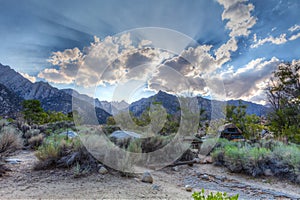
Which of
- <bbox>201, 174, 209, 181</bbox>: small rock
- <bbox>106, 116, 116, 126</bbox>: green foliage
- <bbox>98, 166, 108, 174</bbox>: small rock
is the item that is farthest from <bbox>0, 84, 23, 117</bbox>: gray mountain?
<bbox>201, 174, 209, 181</bbox>: small rock

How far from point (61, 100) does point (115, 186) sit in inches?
2109

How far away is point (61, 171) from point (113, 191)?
167cm

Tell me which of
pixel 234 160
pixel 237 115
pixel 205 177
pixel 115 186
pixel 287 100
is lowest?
pixel 205 177

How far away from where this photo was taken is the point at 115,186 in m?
3.84

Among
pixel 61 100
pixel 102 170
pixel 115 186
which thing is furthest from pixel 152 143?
pixel 61 100

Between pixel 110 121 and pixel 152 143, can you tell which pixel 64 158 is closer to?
pixel 152 143

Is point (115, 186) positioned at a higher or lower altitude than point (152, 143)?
lower

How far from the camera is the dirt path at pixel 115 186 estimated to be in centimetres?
336

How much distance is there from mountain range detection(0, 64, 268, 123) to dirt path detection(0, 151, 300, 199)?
2930 millimetres

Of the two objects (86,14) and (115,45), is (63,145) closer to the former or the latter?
(115,45)

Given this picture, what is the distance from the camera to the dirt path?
11.0 ft

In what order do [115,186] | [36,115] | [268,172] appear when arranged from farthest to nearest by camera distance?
[36,115], [268,172], [115,186]

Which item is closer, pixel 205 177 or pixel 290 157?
pixel 205 177

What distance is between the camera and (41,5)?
664 cm
